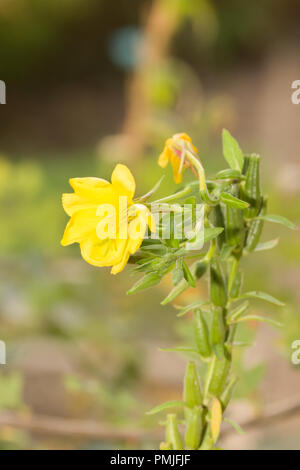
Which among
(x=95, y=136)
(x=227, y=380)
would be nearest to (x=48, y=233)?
(x=227, y=380)

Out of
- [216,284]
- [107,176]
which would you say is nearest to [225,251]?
[216,284]

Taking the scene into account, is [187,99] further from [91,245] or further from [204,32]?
[204,32]

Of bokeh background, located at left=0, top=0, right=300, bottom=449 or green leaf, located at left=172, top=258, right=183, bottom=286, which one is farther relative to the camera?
bokeh background, located at left=0, top=0, right=300, bottom=449

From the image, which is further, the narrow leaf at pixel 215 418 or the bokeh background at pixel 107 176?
the bokeh background at pixel 107 176

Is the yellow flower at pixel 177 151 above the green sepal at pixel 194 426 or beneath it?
above

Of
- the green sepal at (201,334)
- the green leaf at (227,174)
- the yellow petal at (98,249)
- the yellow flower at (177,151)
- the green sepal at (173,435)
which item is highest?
the yellow flower at (177,151)

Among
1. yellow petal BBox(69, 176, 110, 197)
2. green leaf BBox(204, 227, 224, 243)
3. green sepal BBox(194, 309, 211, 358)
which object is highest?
yellow petal BBox(69, 176, 110, 197)

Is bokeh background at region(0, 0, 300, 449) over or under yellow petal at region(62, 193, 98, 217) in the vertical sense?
over
